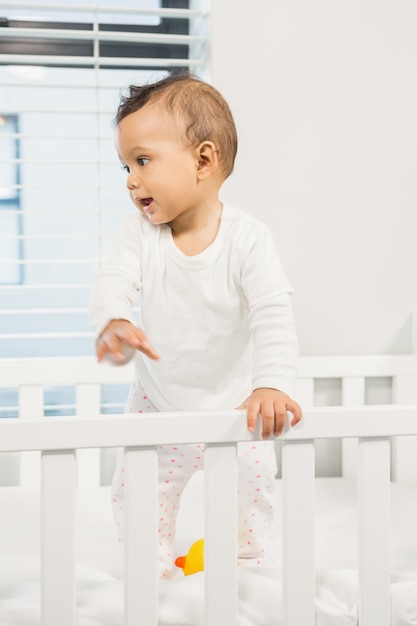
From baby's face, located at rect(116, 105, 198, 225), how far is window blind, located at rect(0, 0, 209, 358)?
0.64 metres

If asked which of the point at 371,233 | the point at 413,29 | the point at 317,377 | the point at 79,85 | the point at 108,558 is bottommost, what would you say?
the point at 108,558

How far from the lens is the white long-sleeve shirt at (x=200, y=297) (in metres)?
1.03

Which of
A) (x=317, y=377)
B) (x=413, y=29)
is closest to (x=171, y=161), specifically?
(x=317, y=377)

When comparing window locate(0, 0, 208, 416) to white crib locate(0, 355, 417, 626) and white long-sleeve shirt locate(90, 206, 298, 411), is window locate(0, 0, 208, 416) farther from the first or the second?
white crib locate(0, 355, 417, 626)

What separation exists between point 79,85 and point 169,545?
0.94 m

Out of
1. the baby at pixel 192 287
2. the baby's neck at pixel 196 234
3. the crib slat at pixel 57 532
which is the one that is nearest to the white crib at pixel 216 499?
the crib slat at pixel 57 532

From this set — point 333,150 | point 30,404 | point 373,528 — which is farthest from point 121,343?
point 333,150

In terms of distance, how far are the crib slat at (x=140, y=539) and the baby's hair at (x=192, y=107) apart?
425 mm

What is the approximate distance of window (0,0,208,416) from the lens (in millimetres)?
1686

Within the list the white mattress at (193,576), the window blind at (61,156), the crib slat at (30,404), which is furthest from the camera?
the window blind at (61,156)

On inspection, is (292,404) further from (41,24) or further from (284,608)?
(41,24)

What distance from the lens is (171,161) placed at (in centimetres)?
100

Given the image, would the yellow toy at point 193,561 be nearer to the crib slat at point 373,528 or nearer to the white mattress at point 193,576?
the white mattress at point 193,576

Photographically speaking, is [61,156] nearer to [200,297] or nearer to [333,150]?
[333,150]
